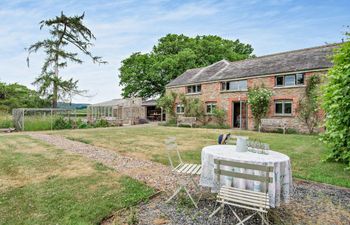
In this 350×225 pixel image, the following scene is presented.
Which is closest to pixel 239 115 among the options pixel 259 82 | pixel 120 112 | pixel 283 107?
pixel 259 82

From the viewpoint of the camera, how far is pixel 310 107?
15648 mm

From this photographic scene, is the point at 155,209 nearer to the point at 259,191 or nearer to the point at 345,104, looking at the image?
the point at 259,191

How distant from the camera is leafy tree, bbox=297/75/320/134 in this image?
50.9 feet

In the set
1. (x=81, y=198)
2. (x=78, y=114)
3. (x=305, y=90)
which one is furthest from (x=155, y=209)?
(x=78, y=114)

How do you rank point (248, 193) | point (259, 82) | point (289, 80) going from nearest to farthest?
point (248, 193) → point (289, 80) → point (259, 82)

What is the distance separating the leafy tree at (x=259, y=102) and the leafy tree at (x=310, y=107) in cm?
251

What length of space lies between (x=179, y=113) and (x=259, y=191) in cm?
2169

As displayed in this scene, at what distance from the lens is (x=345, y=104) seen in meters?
6.20

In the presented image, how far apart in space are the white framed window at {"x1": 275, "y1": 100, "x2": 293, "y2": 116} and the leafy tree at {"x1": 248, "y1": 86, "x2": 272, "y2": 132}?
0.78 metres

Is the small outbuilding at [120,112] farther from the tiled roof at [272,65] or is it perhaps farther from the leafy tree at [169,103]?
the tiled roof at [272,65]

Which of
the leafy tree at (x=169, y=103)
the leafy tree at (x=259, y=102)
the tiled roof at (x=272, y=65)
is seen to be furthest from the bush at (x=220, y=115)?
the leafy tree at (x=169, y=103)

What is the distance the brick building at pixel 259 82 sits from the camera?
1664cm

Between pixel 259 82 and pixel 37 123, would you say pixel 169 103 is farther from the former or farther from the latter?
pixel 37 123

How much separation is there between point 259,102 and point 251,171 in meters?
15.5
